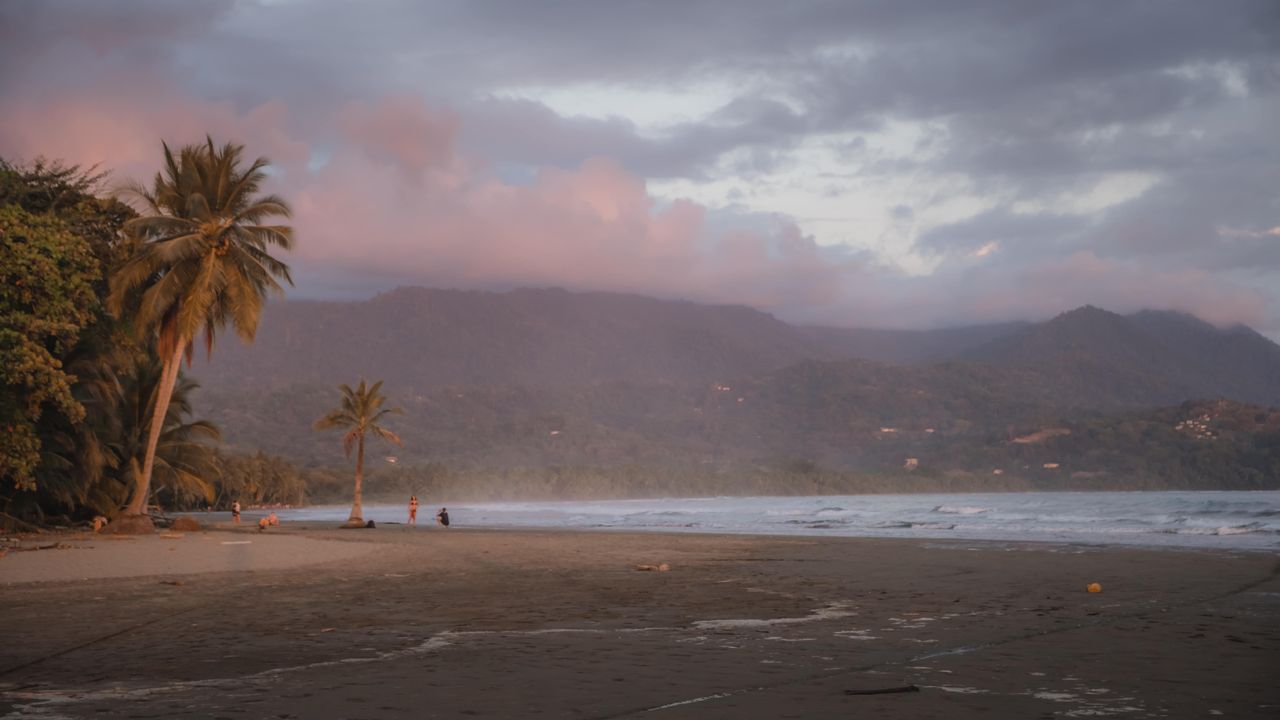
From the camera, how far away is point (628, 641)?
1080cm

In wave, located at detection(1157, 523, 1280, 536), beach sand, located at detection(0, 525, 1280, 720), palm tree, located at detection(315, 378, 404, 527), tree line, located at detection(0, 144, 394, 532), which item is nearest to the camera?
beach sand, located at detection(0, 525, 1280, 720)

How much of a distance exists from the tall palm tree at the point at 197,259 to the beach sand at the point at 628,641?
12.2 meters

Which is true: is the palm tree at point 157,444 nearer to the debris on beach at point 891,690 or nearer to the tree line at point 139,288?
the tree line at point 139,288

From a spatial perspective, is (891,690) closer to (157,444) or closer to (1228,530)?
(157,444)

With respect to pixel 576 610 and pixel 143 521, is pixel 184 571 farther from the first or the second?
pixel 143 521

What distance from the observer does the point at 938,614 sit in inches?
530

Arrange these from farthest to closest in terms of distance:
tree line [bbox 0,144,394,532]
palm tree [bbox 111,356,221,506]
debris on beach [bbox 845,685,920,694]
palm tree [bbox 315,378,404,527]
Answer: palm tree [bbox 315,378,404,527]
palm tree [bbox 111,356,221,506]
tree line [bbox 0,144,394,532]
debris on beach [bbox 845,685,920,694]

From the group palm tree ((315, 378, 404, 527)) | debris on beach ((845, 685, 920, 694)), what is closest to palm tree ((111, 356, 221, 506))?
palm tree ((315, 378, 404, 527))

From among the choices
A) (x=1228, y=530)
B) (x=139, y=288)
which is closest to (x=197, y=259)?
(x=139, y=288)

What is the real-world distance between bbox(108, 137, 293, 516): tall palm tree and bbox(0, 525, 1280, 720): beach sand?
40.0 ft

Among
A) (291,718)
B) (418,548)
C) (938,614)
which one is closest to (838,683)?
(291,718)

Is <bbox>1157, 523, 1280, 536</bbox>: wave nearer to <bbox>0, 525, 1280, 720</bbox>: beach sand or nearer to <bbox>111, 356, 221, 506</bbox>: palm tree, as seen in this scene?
<bbox>0, 525, 1280, 720</bbox>: beach sand

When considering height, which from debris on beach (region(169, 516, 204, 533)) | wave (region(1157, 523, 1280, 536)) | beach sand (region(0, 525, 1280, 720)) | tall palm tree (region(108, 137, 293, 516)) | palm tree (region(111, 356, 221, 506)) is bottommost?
wave (region(1157, 523, 1280, 536))

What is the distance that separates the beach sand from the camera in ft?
24.7
